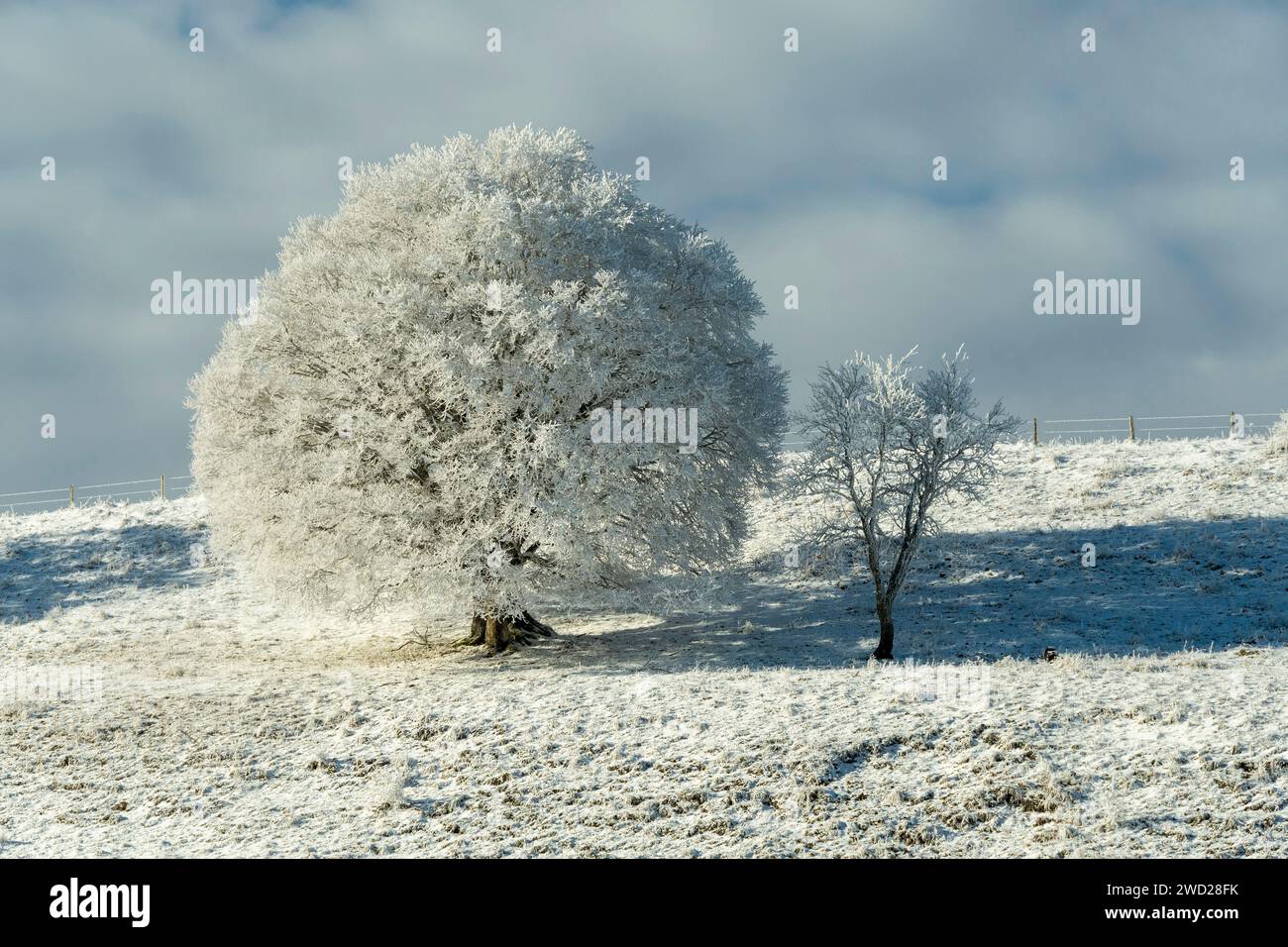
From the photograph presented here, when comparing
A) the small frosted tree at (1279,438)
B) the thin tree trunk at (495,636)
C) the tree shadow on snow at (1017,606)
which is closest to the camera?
the tree shadow on snow at (1017,606)

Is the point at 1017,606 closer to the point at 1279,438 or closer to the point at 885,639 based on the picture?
the point at 885,639

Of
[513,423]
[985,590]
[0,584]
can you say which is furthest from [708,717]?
[0,584]

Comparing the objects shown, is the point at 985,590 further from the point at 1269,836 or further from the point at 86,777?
the point at 86,777

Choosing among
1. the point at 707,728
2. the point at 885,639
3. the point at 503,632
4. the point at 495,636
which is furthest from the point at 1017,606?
the point at 707,728

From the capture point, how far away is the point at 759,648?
24.2 metres

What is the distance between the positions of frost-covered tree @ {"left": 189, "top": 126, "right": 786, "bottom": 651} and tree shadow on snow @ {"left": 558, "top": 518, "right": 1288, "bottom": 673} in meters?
3.02

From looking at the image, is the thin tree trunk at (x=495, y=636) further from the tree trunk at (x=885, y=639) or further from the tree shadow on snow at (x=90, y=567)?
the tree shadow on snow at (x=90, y=567)

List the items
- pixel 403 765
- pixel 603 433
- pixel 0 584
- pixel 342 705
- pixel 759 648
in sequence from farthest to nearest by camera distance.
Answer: pixel 0 584 < pixel 759 648 < pixel 603 433 < pixel 342 705 < pixel 403 765

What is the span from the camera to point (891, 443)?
22844mm

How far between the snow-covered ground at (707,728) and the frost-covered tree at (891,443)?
306 centimetres

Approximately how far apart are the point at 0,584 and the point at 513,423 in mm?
25927

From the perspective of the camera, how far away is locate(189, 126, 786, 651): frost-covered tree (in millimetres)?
20531

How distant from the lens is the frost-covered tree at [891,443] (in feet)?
75.0

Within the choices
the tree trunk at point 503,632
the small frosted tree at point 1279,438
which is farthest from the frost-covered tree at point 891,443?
the small frosted tree at point 1279,438
